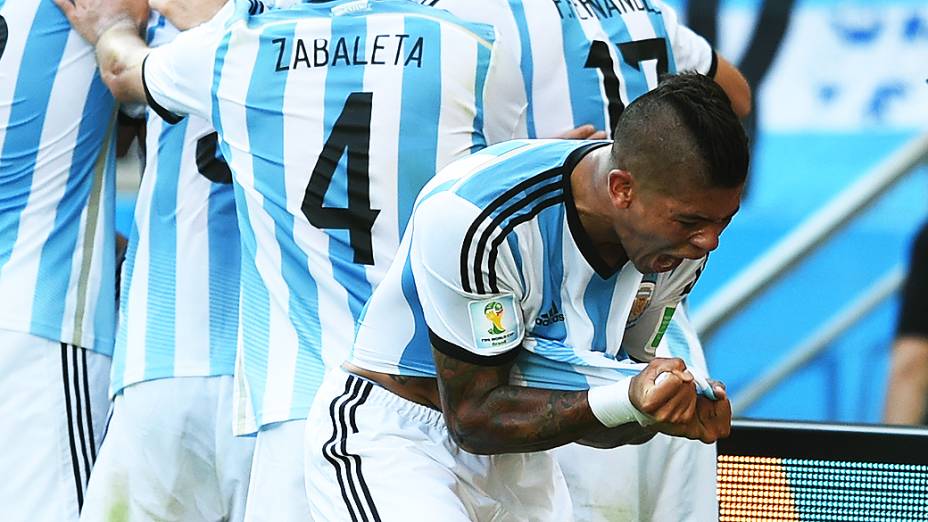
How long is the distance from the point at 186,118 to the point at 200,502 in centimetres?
89

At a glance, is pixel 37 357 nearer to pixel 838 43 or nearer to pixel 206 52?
pixel 206 52

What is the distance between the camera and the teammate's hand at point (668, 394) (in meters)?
2.77

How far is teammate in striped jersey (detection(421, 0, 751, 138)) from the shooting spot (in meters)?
3.90

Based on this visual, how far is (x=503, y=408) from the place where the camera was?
3.02 m

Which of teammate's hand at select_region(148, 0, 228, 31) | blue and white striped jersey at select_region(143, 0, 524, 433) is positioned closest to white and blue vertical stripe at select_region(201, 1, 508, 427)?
blue and white striped jersey at select_region(143, 0, 524, 433)

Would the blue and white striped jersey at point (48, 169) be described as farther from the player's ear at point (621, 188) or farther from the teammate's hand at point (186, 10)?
the player's ear at point (621, 188)

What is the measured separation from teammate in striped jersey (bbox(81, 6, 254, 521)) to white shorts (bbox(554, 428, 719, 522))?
0.76 meters

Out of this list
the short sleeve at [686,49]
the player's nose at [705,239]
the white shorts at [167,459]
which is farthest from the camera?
the short sleeve at [686,49]

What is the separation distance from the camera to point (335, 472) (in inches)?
126

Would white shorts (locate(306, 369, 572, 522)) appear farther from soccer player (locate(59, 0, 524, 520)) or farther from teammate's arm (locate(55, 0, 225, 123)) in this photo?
teammate's arm (locate(55, 0, 225, 123))

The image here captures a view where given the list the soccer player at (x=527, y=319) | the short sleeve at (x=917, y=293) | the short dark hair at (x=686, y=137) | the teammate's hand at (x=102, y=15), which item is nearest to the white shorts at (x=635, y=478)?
the soccer player at (x=527, y=319)

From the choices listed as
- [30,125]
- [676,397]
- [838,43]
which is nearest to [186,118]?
[30,125]

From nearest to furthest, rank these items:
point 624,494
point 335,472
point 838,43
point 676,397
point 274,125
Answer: point 676,397, point 335,472, point 274,125, point 624,494, point 838,43

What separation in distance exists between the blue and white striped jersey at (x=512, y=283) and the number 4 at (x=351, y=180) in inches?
16.7
